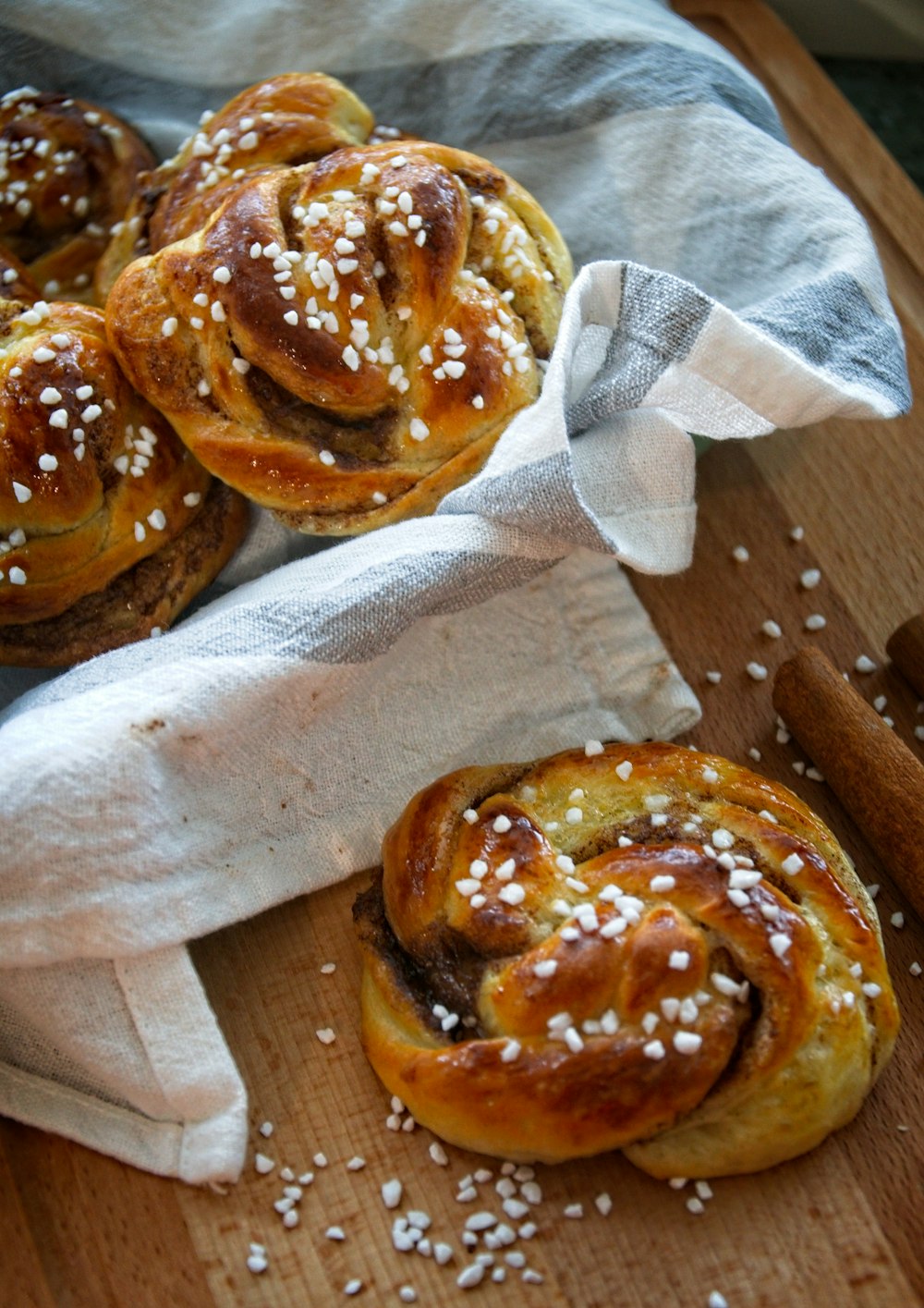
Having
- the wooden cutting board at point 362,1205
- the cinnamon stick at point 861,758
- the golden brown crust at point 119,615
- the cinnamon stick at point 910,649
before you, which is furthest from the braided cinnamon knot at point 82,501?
the cinnamon stick at point 910,649

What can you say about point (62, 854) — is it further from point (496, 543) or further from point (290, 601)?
point (496, 543)

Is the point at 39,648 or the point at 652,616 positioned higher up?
the point at 652,616

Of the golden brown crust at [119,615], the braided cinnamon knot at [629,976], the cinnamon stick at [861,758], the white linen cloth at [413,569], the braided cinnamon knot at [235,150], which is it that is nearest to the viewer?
the braided cinnamon knot at [629,976]

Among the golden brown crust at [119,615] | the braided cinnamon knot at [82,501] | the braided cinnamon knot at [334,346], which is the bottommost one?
the golden brown crust at [119,615]

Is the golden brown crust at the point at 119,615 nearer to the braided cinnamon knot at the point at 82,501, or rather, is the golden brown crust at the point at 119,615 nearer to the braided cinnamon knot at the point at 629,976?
the braided cinnamon knot at the point at 82,501

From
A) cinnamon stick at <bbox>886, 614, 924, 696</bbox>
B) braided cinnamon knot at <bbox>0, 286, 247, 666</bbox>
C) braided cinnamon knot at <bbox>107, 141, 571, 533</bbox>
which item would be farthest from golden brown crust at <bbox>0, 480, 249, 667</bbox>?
cinnamon stick at <bbox>886, 614, 924, 696</bbox>

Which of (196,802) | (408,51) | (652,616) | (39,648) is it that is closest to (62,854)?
(196,802)
